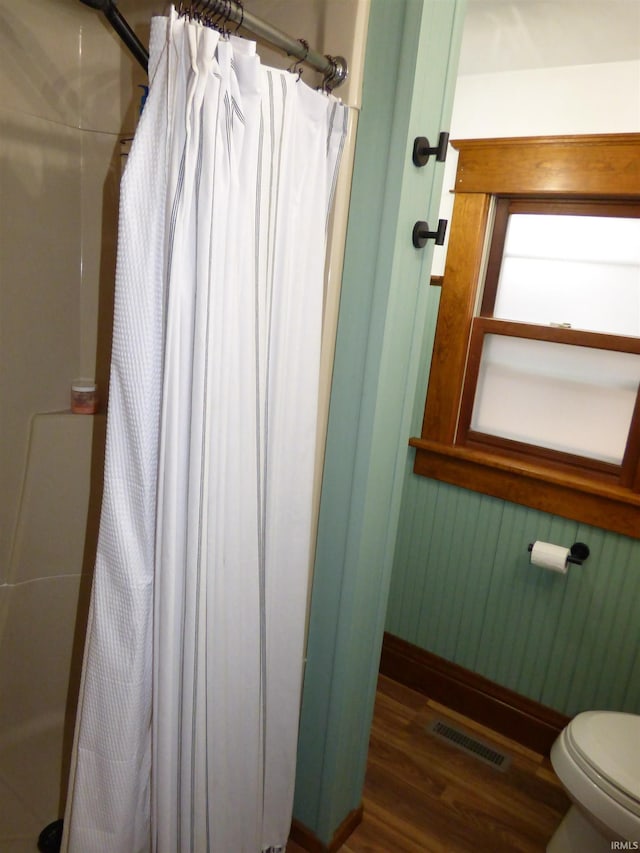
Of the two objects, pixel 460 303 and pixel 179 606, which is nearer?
pixel 179 606

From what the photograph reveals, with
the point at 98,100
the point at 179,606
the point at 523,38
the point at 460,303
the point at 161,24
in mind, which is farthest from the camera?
the point at 460,303

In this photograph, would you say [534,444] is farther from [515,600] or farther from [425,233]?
[425,233]

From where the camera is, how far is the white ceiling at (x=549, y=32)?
1.39 m

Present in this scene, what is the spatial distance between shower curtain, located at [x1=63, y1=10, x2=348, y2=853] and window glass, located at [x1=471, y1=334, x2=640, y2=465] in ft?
3.81

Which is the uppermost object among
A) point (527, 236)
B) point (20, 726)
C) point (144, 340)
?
point (527, 236)

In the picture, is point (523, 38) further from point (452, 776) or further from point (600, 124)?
point (452, 776)

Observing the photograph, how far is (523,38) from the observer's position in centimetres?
157

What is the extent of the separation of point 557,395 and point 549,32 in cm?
110

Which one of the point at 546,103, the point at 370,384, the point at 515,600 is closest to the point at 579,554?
the point at 515,600

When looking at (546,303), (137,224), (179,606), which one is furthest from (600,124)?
(179,606)

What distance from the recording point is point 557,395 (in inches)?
75.8

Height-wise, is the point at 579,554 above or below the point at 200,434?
below

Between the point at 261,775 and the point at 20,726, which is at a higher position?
the point at 261,775

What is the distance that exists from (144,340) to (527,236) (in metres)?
1.55
